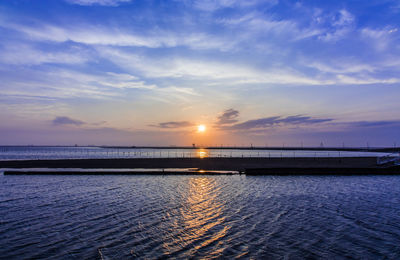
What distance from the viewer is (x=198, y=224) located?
16531 mm

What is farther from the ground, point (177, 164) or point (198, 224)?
point (177, 164)

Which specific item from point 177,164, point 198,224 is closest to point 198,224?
point 198,224

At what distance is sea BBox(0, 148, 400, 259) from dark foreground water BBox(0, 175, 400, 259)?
0.05 m

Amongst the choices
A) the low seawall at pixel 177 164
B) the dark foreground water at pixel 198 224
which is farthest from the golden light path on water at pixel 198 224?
the low seawall at pixel 177 164

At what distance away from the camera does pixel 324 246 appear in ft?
42.7

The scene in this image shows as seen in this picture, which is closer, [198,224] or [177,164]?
[198,224]

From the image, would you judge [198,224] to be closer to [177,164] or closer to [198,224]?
[198,224]

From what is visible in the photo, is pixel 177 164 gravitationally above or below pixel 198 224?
above

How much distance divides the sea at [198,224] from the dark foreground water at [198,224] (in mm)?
49

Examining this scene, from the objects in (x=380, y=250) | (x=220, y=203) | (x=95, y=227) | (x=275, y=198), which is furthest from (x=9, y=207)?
(x=380, y=250)

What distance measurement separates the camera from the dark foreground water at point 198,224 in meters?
12.4

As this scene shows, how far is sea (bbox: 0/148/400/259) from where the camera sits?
40.4 feet

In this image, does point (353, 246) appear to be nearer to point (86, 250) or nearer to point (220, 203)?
point (220, 203)

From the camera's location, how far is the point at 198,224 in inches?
651
